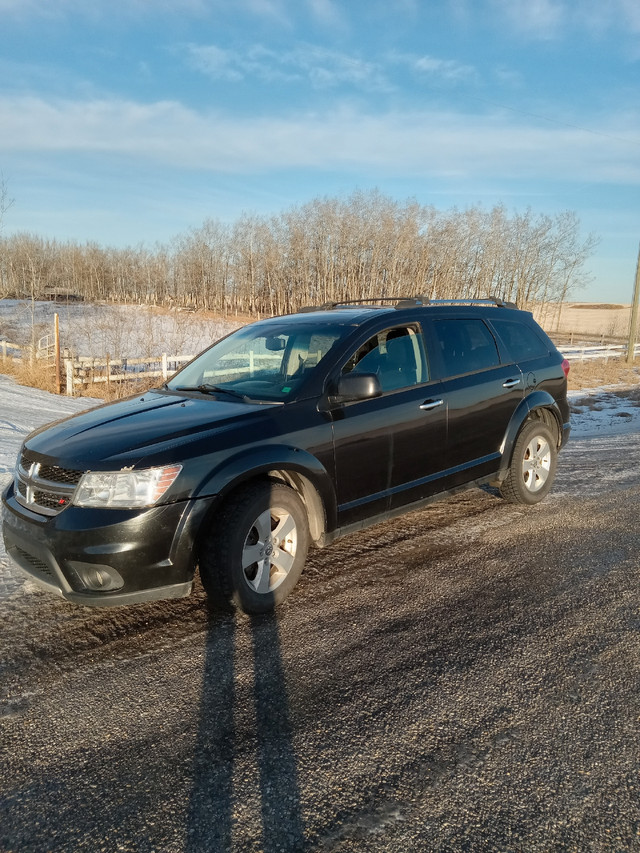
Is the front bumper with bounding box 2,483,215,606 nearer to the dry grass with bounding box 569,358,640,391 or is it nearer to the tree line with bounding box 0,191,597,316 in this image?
the dry grass with bounding box 569,358,640,391

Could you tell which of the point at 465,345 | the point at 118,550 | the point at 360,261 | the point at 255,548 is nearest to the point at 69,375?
the point at 465,345

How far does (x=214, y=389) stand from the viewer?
172 inches

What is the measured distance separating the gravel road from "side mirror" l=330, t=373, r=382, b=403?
1.26 metres

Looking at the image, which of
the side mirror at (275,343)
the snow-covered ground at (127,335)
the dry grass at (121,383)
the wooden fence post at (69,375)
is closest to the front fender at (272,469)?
the side mirror at (275,343)

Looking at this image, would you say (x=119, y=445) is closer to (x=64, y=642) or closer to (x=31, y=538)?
(x=31, y=538)

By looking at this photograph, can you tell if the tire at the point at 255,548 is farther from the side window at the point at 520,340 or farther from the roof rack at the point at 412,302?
the side window at the point at 520,340

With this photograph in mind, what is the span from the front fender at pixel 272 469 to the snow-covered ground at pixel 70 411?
7.34 feet

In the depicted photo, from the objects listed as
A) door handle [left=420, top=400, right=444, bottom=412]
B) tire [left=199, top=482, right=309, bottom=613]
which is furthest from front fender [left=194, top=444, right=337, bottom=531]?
door handle [left=420, top=400, right=444, bottom=412]

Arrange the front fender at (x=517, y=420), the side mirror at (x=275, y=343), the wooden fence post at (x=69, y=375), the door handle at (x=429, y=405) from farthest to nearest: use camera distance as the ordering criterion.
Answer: the wooden fence post at (x=69, y=375) < the front fender at (x=517, y=420) < the side mirror at (x=275, y=343) < the door handle at (x=429, y=405)

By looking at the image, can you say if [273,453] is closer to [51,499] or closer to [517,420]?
[51,499]

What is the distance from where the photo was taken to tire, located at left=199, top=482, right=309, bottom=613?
3.42m

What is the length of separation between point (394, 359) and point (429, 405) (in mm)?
440

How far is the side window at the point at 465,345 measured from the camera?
498 cm

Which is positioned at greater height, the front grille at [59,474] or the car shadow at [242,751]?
the front grille at [59,474]
